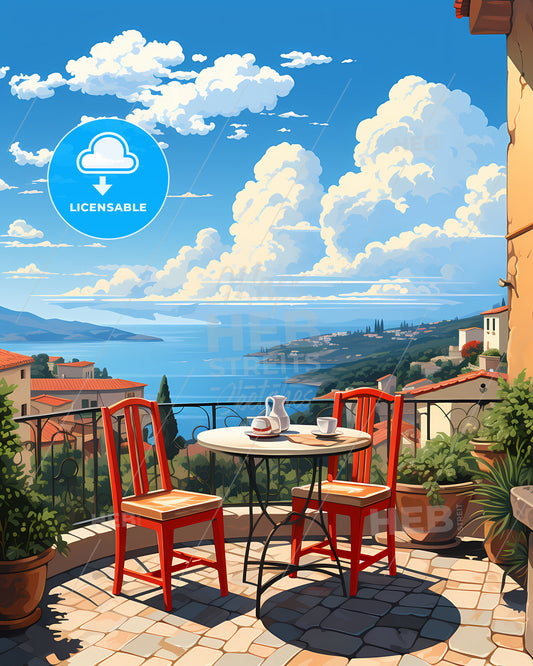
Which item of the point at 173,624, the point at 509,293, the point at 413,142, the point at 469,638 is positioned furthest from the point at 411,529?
the point at 413,142

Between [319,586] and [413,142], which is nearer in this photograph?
[319,586]

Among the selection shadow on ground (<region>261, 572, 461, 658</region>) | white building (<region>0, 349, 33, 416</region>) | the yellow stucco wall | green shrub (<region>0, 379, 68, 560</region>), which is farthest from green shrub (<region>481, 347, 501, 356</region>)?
white building (<region>0, 349, 33, 416</region>)

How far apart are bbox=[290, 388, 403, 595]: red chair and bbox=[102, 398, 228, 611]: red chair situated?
1.64 ft

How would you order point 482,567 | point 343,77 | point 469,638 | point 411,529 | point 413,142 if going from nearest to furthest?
point 469,638 → point 482,567 → point 411,529 → point 413,142 → point 343,77

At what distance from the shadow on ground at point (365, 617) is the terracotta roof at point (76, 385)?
27.2 metres

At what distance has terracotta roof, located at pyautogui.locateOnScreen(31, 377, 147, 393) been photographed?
1171 inches

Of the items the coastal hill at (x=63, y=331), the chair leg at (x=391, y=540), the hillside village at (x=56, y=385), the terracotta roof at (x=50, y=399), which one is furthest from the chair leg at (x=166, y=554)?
the terracotta roof at (x=50, y=399)

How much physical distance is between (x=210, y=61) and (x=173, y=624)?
22.5 meters

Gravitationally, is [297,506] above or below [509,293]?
below

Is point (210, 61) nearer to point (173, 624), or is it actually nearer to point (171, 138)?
point (171, 138)

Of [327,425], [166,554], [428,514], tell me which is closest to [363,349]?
[428,514]

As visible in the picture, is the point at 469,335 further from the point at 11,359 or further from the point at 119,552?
the point at 11,359

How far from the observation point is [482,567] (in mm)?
3066

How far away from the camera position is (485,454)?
10.9 feet
